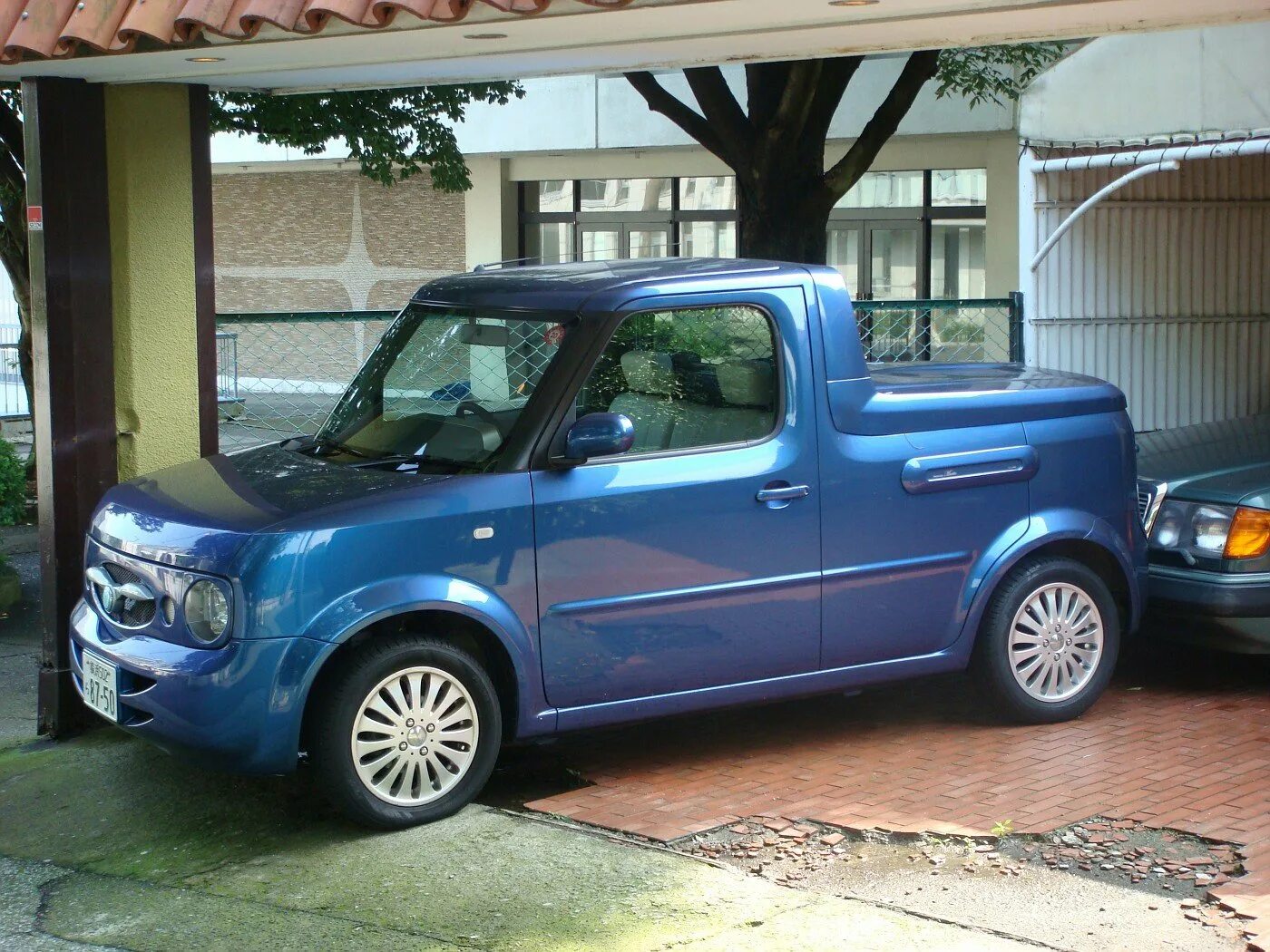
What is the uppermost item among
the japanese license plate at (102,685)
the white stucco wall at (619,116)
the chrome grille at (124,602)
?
the white stucco wall at (619,116)

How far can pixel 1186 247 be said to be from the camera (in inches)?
528

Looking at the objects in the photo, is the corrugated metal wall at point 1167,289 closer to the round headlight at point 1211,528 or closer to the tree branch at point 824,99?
the tree branch at point 824,99

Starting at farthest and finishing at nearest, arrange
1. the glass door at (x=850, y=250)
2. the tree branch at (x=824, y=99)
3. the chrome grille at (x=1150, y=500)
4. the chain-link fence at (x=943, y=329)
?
the glass door at (x=850, y=250)
the tree branch at (x=824, y=99)
the chain-link fence at (x=943, y=329)
the chrome grille at (x=1150, y=500)

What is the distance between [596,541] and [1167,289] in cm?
902

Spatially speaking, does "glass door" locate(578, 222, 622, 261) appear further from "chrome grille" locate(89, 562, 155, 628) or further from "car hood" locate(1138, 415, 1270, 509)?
"chrome grille" locate(89, 562, 155, 628)

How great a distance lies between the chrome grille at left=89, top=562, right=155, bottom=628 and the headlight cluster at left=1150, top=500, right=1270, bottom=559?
4339mm

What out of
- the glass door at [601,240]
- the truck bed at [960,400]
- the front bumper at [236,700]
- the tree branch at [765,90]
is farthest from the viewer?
the glass door at [601,240]

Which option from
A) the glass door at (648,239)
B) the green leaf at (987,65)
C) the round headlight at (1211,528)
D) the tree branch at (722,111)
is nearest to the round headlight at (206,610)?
the round headlight at (1211,528)

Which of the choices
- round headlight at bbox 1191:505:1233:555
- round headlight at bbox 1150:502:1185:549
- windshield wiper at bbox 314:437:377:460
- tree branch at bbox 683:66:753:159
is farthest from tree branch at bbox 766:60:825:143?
windshield wiper at bbox 314:437:377:460

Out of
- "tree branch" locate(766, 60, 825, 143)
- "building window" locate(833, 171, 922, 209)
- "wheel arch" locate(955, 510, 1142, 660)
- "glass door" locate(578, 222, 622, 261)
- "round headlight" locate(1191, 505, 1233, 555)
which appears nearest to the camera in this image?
"wheel arch" locate(955, 510, 1142, 660)

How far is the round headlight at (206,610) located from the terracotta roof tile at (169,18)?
78.8 inches

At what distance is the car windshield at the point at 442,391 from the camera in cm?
589

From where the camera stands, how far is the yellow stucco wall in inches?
272

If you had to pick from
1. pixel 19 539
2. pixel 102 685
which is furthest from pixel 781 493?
pixel 19 539
